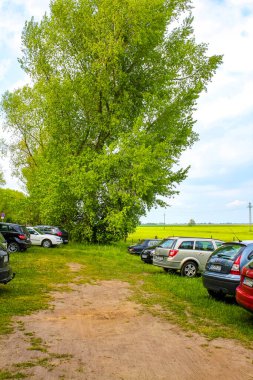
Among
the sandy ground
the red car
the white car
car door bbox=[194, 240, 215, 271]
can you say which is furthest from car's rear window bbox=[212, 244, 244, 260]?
the white car

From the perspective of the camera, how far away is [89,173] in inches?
1117

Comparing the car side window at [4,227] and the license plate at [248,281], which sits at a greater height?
the car side window at [4,227]

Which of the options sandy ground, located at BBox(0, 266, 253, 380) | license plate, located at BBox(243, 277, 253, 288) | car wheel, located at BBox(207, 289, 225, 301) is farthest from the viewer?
car wheel, located at BBox(207, 289, 225, 301)

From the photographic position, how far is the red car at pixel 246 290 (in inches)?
300

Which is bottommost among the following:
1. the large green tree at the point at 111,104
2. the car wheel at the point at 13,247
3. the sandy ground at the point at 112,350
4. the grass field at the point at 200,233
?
the sandy ground at the point at 112,350

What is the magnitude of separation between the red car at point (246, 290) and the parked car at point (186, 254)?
308 inches

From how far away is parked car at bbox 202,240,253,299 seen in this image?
9844 millimetres

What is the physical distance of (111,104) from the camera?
98.5 ft

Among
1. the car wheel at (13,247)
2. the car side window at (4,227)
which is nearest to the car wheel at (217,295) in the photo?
the car wheel at (13,247)

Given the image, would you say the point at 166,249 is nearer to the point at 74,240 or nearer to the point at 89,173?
the point at 89,173

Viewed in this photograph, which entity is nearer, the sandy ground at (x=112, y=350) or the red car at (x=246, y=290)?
the sandy ground at (x=112, y=350)

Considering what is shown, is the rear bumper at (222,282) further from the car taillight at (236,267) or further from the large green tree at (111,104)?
the large green tree at (111,104)

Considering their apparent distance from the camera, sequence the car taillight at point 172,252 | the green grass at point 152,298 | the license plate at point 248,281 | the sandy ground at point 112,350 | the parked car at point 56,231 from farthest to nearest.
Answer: the parked car at point 56,231, the car taillight at point 172,252, the green grass at point 152,298, the license plate at point 248,281, the sandy ground at point 112,350

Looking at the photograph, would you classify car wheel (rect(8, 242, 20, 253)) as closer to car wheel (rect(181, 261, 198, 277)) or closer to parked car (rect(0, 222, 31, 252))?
parked car (rect(0, 222, 31, 252))
